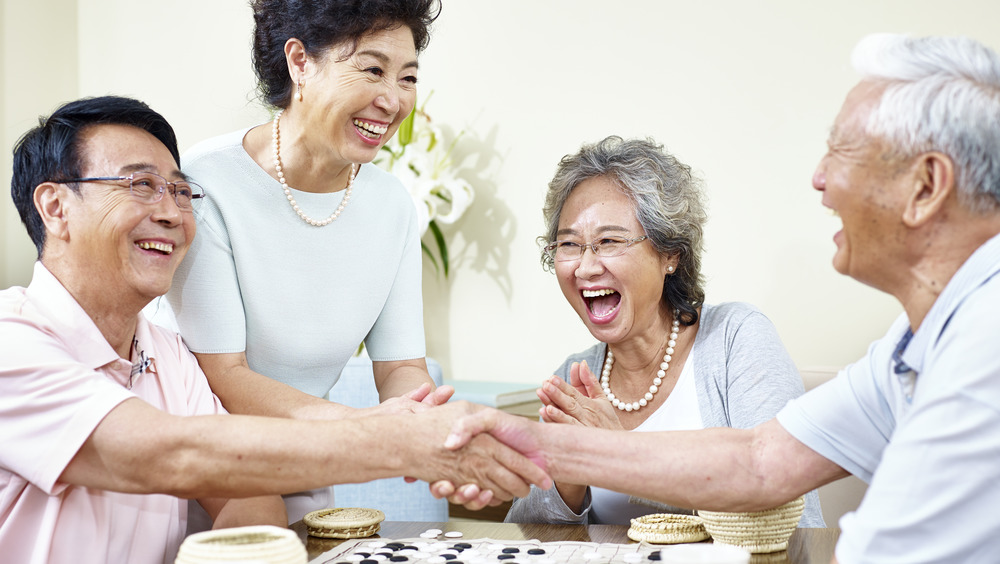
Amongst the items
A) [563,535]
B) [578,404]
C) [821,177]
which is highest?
[821,177]

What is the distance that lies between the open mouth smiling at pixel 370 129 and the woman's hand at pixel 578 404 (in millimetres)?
685

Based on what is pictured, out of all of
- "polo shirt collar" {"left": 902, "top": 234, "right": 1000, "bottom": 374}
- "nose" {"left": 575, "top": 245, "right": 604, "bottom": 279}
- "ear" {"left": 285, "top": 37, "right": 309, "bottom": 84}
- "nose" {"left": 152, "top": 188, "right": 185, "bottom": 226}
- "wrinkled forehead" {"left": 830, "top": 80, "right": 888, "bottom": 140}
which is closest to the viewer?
"polo shirt collar" {"left": 902, "top": 234, "right": 1000, "bottom": 374}

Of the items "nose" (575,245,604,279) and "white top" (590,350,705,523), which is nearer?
"white top" (590,350,705,523)

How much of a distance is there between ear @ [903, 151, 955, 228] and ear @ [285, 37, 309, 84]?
1.34m

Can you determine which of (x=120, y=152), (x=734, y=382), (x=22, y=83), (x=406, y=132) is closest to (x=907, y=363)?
(x=734, y=382)

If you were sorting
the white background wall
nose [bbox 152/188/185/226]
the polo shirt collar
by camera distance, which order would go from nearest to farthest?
the polo shirt collar, nose [bbox 152/188/185/226], the white background wall

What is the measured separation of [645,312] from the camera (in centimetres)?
231

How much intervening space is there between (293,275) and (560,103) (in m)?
1.72

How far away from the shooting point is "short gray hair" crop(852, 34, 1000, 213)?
1211mm

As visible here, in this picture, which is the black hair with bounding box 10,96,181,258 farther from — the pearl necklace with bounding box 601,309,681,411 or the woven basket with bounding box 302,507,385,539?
the pearl necklace with bounding box 601,309,681,411

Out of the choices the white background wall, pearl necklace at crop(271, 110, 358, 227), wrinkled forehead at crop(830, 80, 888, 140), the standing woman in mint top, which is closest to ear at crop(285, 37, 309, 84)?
the standing woman in mint top

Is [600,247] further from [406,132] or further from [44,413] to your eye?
[406,132]

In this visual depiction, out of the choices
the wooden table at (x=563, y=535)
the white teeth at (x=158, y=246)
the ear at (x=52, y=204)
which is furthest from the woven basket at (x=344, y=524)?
the ear at (x=52, y=204)

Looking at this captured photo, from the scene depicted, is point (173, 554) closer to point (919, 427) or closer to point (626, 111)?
point (919, 427)
